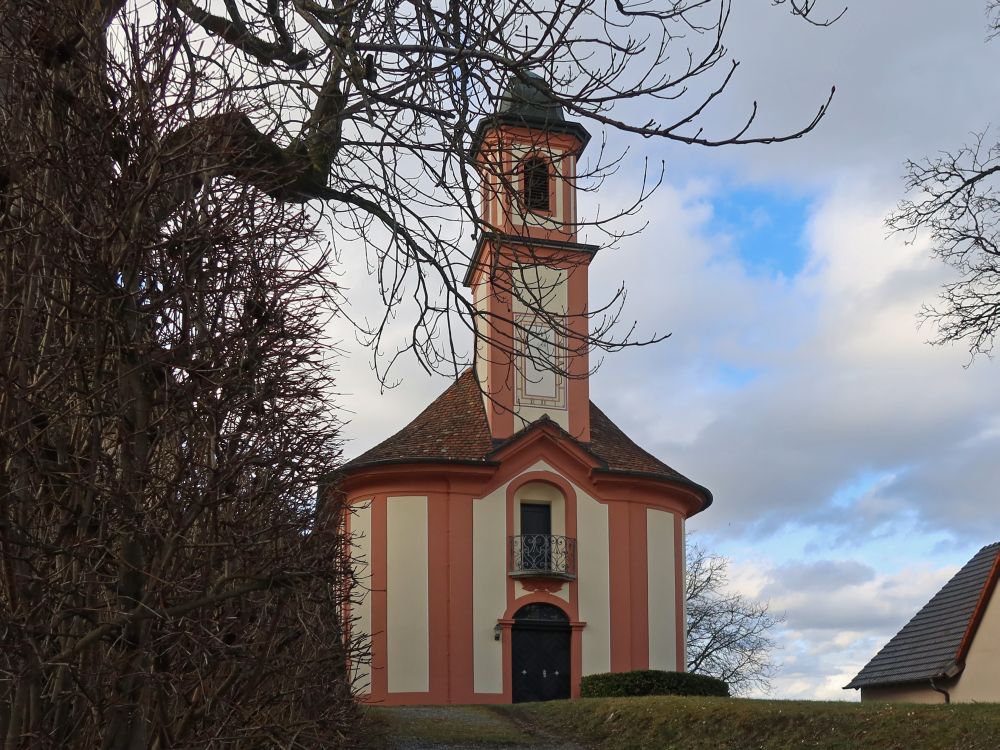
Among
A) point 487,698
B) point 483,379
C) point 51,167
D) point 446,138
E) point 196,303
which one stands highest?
point 483,379

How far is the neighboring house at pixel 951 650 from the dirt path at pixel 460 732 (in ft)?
30.2

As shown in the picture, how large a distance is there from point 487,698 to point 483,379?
826 cm

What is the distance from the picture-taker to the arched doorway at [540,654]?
89.2ft

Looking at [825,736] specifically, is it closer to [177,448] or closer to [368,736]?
[368,736]

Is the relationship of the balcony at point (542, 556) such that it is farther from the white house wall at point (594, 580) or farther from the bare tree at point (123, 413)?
the bare tree at point (123, 413)

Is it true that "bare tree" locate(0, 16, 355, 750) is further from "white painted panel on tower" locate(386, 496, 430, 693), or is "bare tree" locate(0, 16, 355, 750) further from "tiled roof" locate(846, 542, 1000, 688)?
"white painted panel on tower" locate(386, 496, 430, 693)

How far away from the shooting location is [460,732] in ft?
57.4

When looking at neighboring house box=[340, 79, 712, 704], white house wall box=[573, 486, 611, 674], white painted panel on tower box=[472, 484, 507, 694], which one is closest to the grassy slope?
white painted panel on tower box=[472, 484, 507, 694]

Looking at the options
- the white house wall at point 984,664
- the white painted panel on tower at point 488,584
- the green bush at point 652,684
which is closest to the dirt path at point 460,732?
the green bush at point 652,684

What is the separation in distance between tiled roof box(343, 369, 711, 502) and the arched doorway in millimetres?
3793

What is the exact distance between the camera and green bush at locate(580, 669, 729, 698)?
951 inches

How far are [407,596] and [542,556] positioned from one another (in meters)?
3.38

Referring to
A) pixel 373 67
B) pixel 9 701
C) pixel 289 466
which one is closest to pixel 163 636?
pixel 9 701

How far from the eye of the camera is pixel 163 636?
5062 mm
